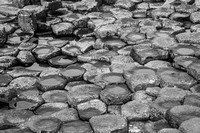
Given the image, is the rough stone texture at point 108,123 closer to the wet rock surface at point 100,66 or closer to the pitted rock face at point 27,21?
the wet rock surface at point 100,66

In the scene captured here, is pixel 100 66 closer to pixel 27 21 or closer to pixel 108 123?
pixel 108 123

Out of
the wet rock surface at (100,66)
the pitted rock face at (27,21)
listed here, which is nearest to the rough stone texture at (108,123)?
the wet rock surface at (100,66)

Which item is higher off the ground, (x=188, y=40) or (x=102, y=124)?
(x=188, y=40)

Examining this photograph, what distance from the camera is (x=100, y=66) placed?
3717 mm

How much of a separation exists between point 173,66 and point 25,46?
1.67 meters

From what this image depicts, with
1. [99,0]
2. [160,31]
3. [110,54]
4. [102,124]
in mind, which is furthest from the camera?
[99,0]

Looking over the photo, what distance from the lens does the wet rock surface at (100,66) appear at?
2.83 m

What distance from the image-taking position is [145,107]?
296 cm

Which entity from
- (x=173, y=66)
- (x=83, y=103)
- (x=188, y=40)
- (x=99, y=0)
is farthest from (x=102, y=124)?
(x=99, y=0)

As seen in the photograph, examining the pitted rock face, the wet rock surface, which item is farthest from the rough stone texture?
the pitted rock face

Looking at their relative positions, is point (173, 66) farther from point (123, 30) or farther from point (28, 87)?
point (28, 87)

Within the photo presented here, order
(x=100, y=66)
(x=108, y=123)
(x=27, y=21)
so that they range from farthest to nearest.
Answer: (x=27, y=21) < (x=100, y=66) < (x=108, y=123)

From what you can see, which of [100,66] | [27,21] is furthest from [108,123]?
[27,21]

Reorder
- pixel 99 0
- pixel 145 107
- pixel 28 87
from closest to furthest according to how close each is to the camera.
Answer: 1. pixel 145 107
2. pixel 28 87
3. pixel 99 0
